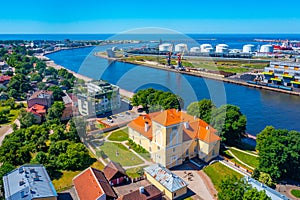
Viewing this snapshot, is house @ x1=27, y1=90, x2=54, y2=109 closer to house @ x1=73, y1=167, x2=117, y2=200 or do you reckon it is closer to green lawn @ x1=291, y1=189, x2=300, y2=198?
house @ x1=73, y1=167, x2=117, y2=200

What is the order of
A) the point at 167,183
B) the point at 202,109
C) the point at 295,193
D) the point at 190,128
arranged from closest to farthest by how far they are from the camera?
the point at 167,183 → the point at 295,193 → the point at 190,128 → the point at 202,109

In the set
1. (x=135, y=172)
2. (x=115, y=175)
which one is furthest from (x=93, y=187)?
(x=135, y=172)

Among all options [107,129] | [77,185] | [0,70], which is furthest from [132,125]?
[0,70]

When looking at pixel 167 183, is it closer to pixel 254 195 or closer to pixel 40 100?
pixel 254 195

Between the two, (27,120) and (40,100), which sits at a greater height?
(40,100)

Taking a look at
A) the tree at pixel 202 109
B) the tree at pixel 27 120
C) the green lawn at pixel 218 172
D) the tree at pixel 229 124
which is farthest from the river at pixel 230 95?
the tree at pixel 27 120

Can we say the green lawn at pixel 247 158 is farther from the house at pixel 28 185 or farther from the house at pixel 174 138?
the house at pixel 28 185

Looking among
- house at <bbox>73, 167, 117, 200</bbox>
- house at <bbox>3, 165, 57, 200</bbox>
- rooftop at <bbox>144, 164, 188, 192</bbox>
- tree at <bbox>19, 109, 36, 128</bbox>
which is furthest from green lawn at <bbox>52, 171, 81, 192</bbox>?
tree at <bbox>19, 109, 36, 128</bbox>
